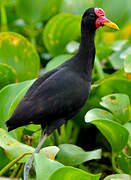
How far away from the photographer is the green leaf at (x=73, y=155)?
2.18m

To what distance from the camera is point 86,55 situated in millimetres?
1939

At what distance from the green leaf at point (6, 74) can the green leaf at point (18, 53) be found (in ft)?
0.46

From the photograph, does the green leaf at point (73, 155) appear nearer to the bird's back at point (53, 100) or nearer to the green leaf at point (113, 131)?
the green leaf at point (113, 131)

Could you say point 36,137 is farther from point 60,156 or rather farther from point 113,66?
point 113,66

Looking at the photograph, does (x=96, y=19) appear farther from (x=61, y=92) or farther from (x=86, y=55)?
(x=61, y=92)

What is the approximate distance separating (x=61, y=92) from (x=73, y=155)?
0.50m

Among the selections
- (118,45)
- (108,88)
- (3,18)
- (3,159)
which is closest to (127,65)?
(108,88)

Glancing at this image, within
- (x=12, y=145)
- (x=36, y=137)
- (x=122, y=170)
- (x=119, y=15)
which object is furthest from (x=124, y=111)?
(x=119, y=15)

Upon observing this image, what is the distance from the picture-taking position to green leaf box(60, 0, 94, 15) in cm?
312

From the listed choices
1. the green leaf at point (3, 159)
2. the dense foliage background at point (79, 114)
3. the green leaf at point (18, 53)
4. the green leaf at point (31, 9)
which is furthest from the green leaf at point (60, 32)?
the green leaf at point (3, 159)

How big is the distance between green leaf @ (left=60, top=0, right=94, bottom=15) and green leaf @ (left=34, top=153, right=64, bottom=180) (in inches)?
64.7

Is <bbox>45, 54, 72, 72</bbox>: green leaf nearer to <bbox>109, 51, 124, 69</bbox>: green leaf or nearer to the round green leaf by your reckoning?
<bbox>109, 51, 124, 69</bbox>: green leaf

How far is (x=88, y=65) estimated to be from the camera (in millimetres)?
1933

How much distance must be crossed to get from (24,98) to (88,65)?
31cm
